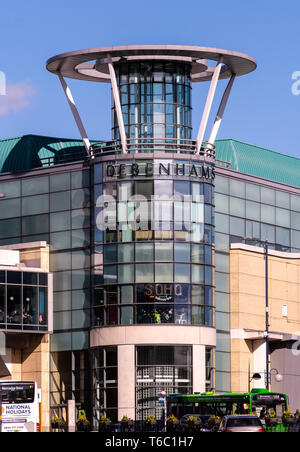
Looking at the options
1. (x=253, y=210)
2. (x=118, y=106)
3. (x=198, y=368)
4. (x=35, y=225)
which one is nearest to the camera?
(x=198, y=368)

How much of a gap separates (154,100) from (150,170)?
5243 mm

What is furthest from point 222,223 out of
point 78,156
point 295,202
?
point 78,156

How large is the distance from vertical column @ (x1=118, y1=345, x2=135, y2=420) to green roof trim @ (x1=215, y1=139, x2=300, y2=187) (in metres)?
21.6

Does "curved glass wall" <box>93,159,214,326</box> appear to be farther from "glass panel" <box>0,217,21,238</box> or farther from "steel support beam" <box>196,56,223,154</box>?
"glass panel" <box>0,217,21,238</box>

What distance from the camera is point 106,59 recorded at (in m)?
84.8

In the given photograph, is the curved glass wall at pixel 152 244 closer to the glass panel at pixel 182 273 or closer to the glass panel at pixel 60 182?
the glass panel at pixel 182 273

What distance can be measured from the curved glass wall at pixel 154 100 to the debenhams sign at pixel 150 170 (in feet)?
7.99

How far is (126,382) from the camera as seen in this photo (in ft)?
267

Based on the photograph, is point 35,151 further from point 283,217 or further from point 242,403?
point 242,403

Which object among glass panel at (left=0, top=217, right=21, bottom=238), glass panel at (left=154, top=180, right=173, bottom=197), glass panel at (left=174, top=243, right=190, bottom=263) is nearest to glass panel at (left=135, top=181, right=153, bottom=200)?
glass panel at (left=154, top=180, right=173, bottom=197)

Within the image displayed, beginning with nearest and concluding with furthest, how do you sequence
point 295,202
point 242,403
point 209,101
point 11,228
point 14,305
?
point 242,403 → point 14,305 → point 209,101 → point 11,228 → point 295,202
